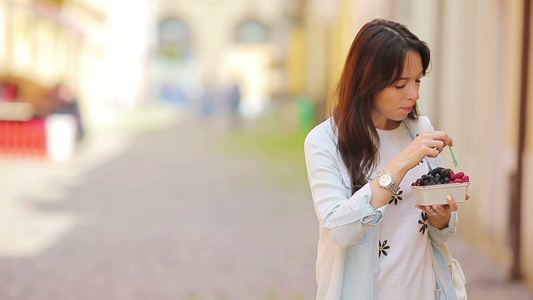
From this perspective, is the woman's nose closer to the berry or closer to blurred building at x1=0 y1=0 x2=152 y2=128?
the berry

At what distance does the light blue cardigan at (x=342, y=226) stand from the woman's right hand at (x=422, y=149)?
0.40 feet

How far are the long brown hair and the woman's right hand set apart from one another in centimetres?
15

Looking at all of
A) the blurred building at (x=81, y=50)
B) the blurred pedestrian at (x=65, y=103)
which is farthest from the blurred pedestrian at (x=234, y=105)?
the blurred pedestrian at (x=65, y=103)

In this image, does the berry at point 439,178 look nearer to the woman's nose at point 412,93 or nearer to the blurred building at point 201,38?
the woman's nose at point 412,93

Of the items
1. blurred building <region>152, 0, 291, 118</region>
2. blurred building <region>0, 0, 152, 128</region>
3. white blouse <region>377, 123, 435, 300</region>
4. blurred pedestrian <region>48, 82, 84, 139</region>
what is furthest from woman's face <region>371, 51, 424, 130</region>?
blurred building <region>152, 0, 291, 118</region>

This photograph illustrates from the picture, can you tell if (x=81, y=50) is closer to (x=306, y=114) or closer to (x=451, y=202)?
(x=306, y=114)

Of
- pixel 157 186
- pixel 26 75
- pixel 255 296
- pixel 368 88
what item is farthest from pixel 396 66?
pixel 26 75

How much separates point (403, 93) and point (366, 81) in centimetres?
11

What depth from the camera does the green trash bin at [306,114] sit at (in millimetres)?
28355

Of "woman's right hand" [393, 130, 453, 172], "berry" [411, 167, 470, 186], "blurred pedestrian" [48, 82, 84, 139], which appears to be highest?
"woman's right hand" [393, 130, 453, 172]

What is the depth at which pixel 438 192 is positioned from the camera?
2.52 meters

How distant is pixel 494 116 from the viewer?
8305 mm

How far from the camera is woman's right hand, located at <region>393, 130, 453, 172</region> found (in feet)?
8.07

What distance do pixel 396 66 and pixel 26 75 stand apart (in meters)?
19.3
